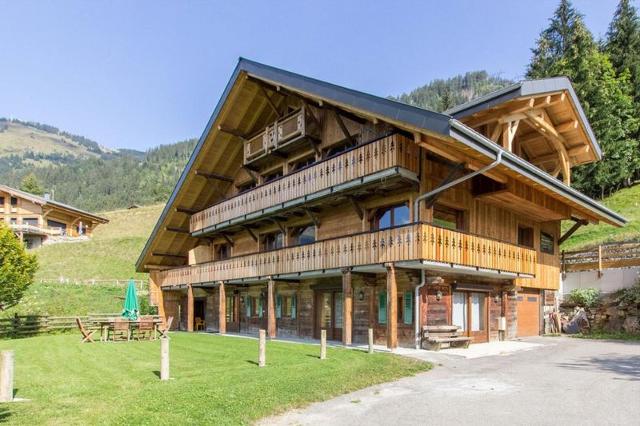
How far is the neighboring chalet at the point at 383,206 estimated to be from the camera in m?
15.7

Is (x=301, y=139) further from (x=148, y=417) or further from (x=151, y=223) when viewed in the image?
(x=151, y=223)

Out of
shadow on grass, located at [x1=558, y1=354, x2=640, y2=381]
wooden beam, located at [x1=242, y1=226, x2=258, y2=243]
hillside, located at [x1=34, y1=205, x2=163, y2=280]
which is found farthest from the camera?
hillside, located at [x1=34, y1=205, x2=163, y2=280]

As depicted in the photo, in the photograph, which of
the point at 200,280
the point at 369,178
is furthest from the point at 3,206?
the point at 369,178

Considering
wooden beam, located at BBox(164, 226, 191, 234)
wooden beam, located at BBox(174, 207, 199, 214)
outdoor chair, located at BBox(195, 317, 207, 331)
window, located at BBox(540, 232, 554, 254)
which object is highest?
wooden beam, located at BBox(174, 207, 199, 214)

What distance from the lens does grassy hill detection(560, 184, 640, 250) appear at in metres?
30.8

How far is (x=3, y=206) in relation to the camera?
189 ft

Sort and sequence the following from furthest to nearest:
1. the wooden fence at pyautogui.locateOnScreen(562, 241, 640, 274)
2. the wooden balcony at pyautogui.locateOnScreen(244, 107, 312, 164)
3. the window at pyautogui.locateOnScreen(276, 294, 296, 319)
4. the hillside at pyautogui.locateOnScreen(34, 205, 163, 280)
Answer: the hillside at pyautogui.locateOnScreen(34, 205, 163, 280) < the window at pyautogui.locateOnScreen(276, 294, 296, 319) < the wooden fence at pyautogui.locateOnScreen(562, 241, 640, 274) < the wooden balcony at pyautogui.locateOnScreen(244, 107, 312, 164)

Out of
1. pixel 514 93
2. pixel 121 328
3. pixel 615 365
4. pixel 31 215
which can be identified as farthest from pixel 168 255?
pixel 31 215

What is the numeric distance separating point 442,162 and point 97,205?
13976 centimetres

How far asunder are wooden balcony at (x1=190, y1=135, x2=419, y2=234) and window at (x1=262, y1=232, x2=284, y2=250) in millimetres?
2086

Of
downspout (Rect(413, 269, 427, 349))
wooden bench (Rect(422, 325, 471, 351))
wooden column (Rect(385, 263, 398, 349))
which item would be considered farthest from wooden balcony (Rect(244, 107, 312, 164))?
wooden bench (Rect(422, 325, 471, 351))

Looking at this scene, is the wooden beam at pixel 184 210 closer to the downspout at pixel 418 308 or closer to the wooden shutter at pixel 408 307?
the wooden shutter at pixel 408 307

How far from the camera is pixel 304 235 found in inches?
901

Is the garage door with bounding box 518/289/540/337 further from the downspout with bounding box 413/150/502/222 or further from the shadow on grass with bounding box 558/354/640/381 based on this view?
the downspout with bounding box 413/150/502/222
